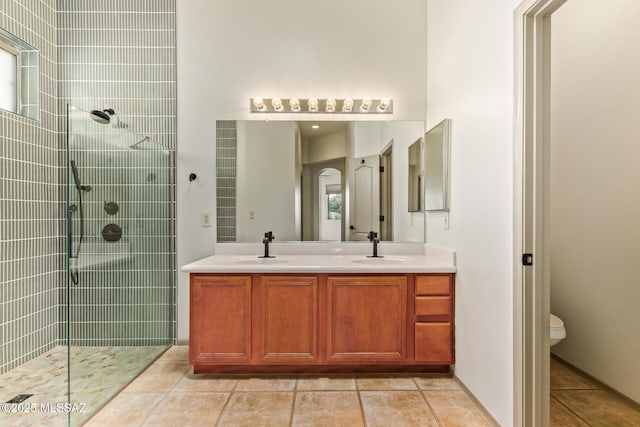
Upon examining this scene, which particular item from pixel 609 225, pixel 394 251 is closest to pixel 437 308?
pixel 394 251

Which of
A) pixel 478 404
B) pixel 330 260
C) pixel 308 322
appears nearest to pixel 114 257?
pixel 308 322

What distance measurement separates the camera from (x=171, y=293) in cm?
Result: 262

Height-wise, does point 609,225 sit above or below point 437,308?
above

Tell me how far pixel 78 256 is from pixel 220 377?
118cm

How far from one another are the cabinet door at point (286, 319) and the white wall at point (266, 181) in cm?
64

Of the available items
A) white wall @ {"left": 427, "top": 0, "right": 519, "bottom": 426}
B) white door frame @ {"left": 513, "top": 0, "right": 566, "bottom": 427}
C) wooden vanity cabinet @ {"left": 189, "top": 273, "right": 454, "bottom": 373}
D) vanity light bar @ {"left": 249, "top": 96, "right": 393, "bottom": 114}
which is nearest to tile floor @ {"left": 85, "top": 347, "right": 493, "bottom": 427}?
wooden vanity cabinet @ {"left": 189, "top": 273, "right": 454, "bottom": 373}

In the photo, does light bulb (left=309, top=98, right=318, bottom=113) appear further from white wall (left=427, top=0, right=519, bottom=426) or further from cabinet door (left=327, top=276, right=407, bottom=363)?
cabinet door (left=327, top=276, right=407, bottom=363)

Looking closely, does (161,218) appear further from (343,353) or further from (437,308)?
(437,308)

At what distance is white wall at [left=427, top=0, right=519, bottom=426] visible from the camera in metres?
1.56

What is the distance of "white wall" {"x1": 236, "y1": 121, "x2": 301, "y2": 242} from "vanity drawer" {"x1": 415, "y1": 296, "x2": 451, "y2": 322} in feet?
3.67

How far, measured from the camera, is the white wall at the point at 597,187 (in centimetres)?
183

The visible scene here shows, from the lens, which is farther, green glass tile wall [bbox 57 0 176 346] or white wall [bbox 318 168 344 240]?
white wall [bbox 318 168 344 240]

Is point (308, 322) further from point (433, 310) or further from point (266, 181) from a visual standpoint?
point (266, 181)

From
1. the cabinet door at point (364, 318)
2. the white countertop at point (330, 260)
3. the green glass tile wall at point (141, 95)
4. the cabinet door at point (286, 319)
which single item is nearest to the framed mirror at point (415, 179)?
the white countertop at point (330, 260)
